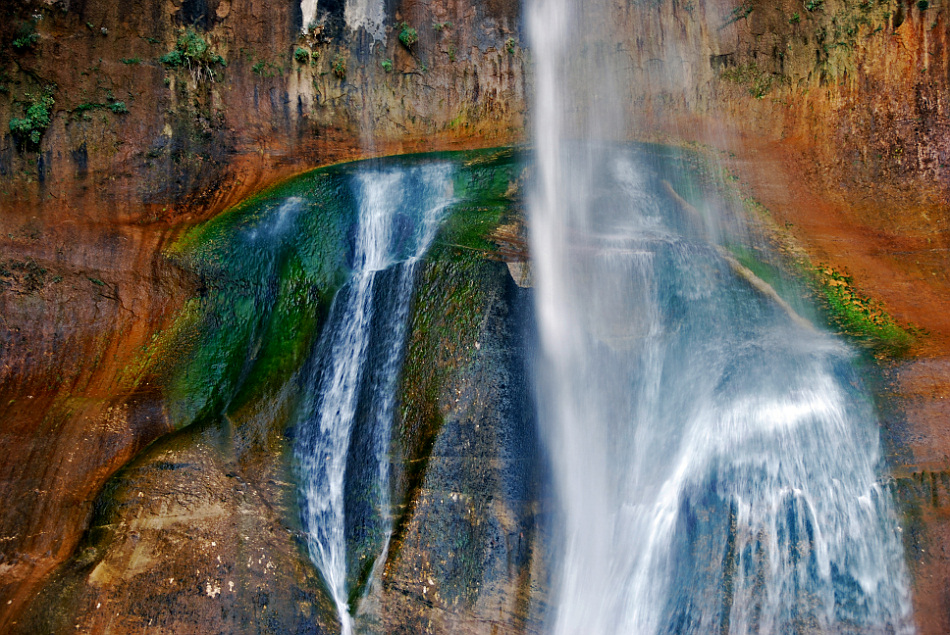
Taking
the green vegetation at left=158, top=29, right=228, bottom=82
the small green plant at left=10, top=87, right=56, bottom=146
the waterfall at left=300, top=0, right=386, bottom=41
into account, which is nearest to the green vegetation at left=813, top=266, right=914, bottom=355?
the waterfall at left=300, top=0, right=386, bottom=41

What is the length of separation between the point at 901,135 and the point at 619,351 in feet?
15.5

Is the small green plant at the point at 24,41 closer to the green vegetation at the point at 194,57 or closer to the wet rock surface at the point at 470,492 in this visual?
the green vegetation at the point at 194,57

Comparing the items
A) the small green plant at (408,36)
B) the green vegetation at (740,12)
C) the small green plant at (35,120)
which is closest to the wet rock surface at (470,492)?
the small green plant at (408,36)

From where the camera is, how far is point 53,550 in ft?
22.3

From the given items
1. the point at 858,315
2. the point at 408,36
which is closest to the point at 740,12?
the point at 858,315

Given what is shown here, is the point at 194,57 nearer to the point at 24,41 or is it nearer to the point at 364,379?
the point at 24,41

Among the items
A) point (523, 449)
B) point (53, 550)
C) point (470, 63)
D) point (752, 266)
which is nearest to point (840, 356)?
point (752, 266)

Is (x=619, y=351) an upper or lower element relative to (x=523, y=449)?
upper

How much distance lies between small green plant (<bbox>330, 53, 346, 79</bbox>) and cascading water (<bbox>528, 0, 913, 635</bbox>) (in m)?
2.86

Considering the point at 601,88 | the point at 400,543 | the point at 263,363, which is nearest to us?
the point at 400,543

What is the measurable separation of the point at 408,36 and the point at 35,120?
16.7ft

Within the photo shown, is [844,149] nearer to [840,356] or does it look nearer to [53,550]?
[840,356]

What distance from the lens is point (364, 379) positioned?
25.7 ft

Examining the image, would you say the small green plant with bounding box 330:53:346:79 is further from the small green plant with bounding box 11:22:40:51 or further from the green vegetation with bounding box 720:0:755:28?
the green vegetation with bounding box 720:0:755:28
